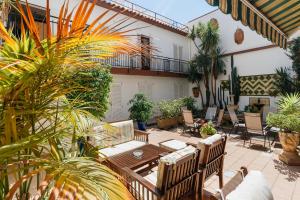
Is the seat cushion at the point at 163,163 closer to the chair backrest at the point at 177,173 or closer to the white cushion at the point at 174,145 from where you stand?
the chair backrest at the point at 177,173

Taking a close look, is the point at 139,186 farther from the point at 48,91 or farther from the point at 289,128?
the point at 289,128

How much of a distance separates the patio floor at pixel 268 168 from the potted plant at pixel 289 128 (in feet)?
0.83

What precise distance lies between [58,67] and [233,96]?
13178 mm

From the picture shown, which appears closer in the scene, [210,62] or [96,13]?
[96,13]

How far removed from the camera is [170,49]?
14.4 m

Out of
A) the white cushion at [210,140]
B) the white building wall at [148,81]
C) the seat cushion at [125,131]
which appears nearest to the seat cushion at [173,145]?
the seat cushion at [125,131]

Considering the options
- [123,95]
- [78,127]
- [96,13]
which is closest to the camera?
[78,127]

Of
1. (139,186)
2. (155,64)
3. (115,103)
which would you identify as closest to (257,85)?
Result: (155,64)

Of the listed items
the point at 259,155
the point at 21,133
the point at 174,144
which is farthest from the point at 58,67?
the point at 259,155

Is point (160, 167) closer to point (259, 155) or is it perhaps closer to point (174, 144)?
point (174, 144)

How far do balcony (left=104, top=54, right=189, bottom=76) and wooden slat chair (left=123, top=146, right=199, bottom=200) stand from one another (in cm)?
706

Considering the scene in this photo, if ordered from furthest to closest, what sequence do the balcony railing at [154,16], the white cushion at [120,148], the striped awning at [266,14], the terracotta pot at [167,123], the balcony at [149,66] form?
the balcony railing at [154,16]
the balcony at [149,66]
the terracotta pot at [167,123]
the white cushion at [120,148]
the striped awning at [266,14]

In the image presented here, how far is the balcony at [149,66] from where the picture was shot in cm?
1049

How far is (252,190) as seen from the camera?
1577 mm
